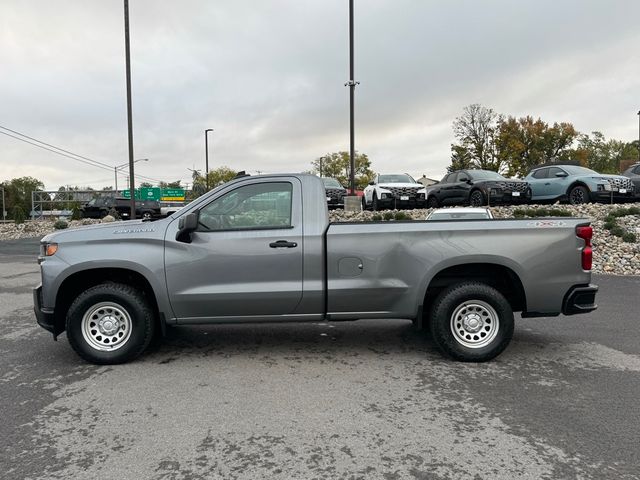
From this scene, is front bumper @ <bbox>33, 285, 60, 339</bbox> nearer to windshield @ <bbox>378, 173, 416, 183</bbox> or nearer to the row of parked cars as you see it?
the row of parked cars

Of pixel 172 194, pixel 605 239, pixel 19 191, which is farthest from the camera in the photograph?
pixel 19 191

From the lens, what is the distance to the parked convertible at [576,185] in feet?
52.3

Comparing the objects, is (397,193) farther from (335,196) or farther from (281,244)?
(281,244)

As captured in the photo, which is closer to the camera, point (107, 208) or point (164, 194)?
point (107, 208)

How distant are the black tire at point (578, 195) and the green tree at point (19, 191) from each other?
4465 inches

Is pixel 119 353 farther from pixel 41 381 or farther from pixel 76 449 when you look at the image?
pixel 76 449

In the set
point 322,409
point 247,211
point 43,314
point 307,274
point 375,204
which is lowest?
point 322,409

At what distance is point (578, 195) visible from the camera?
16469mm

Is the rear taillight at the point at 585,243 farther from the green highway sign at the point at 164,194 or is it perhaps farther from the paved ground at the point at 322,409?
the green highway sign at the point at 164,194

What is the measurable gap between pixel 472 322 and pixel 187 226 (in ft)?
10.1

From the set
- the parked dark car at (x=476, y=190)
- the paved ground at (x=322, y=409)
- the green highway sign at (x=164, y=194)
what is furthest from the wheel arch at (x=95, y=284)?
the green highway sign at (x=164, y=194)

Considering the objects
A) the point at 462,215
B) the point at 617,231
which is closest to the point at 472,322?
the point at 462,215

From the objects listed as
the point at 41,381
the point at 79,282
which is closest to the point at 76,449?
the point at 41,381

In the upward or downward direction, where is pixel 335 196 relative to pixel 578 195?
upward
